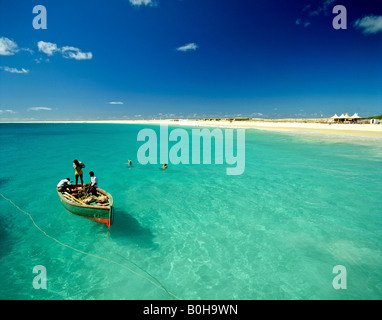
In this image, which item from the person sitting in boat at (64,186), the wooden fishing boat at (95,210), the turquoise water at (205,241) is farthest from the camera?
the person sitting in boat at (64,186)

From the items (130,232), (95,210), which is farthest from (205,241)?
A: (95,210)

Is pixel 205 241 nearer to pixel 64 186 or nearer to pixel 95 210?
pixel 95 210

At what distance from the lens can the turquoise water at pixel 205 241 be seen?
714 centimetres

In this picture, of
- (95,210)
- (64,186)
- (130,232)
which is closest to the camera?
(95,210)

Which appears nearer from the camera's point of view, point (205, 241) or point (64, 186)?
point (205, 241)

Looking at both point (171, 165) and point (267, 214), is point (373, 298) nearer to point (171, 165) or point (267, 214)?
point (267, 214)

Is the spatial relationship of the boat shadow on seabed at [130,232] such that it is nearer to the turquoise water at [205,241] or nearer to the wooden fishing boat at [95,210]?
the turquoise water at [205,241]

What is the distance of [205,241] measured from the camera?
975 centimetres

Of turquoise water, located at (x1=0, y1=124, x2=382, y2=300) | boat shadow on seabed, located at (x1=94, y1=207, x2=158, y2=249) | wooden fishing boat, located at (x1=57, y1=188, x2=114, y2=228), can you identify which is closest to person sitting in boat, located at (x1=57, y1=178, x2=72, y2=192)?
wooden fishing boat, located at (x1=57, y1=188, x2=114, y2=228)

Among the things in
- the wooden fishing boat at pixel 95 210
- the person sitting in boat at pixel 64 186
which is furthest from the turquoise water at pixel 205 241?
the person sitting in boat at pixel 64 186

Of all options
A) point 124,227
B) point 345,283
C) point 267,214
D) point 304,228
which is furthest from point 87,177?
point 345,283

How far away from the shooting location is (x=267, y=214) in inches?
482

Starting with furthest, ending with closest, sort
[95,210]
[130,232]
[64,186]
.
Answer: [64,186], [130,232], [95,210]
